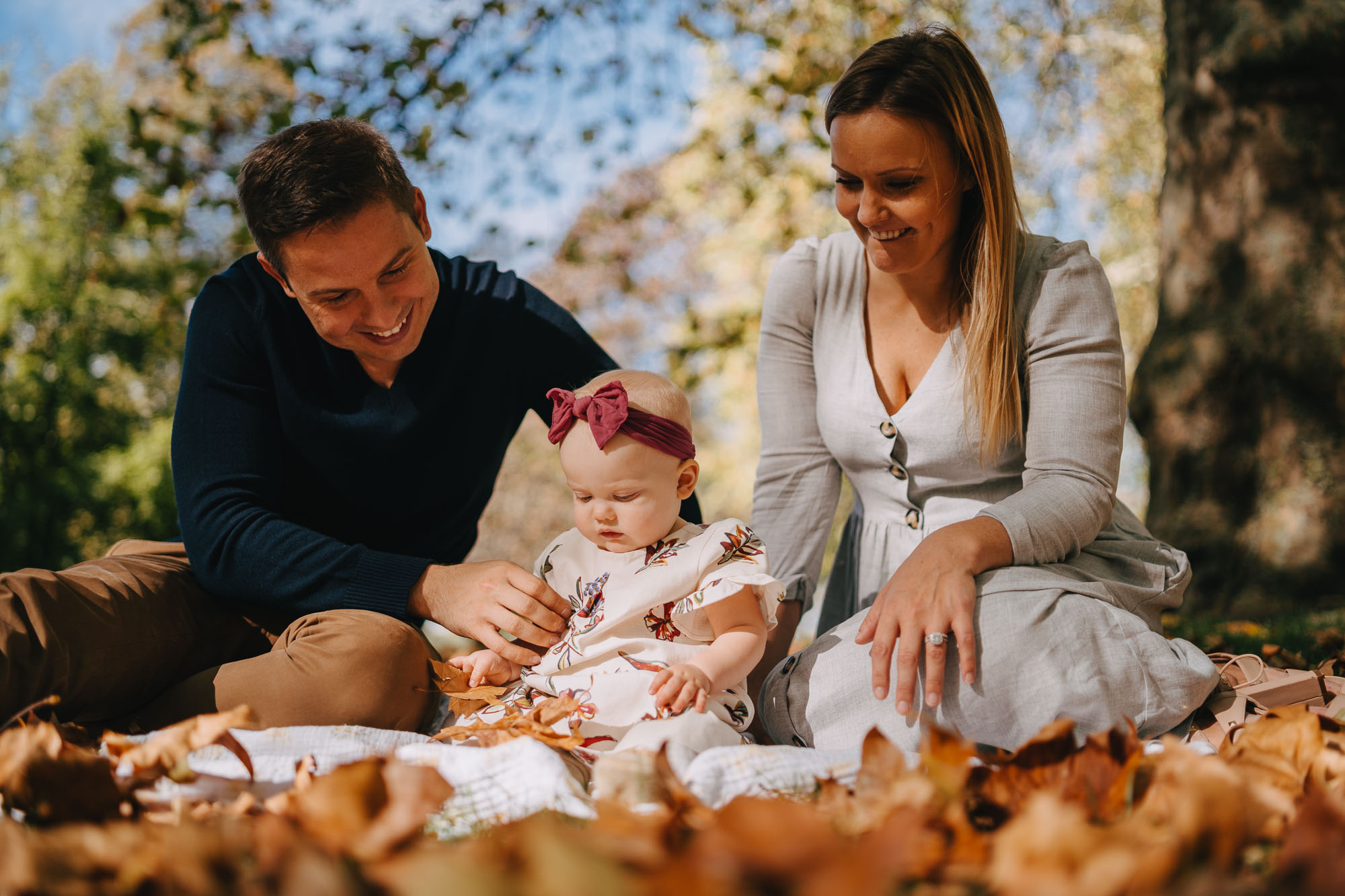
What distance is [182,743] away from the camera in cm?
134

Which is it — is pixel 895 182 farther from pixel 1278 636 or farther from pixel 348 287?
pixel 1278 636

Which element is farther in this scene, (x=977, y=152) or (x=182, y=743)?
(x=977, y=152)

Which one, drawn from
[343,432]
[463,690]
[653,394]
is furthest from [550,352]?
[463,690]

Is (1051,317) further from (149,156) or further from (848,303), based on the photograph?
(149,156)

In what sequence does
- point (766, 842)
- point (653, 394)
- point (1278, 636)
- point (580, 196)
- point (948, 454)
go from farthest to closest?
point (580, 196), point (1278, 636), point (948, 454), point (653, 394), point (766, 842)

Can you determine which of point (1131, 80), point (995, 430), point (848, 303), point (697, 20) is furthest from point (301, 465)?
point (1131, 80)

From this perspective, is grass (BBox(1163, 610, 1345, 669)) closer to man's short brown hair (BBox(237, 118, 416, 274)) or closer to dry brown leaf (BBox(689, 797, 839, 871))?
dry brown leaf (BBox(689, 797, 839, 871))

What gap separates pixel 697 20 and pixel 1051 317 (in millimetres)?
5606

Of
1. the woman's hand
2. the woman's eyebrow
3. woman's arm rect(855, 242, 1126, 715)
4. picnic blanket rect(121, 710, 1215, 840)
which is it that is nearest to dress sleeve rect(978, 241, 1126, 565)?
woman's arm rect(855, 242, 1126, 715)

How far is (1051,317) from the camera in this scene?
2166 mm

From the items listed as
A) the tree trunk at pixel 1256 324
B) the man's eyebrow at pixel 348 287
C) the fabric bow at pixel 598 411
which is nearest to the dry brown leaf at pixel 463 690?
the fabric bow at pixel 598 411

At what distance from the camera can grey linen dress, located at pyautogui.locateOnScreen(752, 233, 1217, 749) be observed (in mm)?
1776

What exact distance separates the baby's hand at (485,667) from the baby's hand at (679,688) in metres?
0.43

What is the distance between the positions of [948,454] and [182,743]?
67.4 inches
